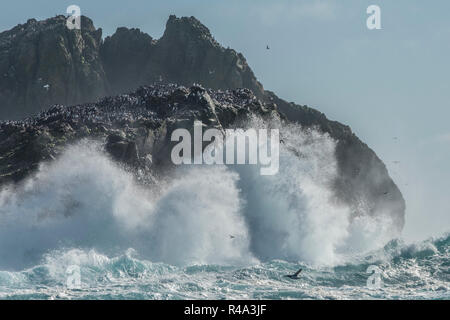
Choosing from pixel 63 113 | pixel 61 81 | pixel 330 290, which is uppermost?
pixel 61 81

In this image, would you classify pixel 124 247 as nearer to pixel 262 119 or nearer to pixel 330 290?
pixel 330 290

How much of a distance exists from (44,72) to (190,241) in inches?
2691

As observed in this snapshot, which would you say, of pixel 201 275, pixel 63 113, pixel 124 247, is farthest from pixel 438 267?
pixel 63 113

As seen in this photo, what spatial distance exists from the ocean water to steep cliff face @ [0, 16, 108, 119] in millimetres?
51504

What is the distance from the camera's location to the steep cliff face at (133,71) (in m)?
124

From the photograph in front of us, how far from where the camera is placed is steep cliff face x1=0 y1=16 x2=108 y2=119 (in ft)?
441

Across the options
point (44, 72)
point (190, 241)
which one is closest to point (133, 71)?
point (44, 72)

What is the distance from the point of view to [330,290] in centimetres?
6419

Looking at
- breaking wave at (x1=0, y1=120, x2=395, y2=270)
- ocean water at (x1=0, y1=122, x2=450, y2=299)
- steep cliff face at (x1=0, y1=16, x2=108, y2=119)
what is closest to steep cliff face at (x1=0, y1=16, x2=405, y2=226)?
steep cliff face at (x1=0, y1=16, x2=108, y2=119)

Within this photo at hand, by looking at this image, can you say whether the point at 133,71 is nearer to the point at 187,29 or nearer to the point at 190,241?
the point at 187,29

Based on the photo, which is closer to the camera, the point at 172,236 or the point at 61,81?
the point at 172,236

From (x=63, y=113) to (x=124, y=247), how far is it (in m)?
26.8

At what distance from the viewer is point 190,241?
77312 millimetres

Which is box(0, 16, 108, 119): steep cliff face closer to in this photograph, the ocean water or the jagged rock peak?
the jagged rock peak
